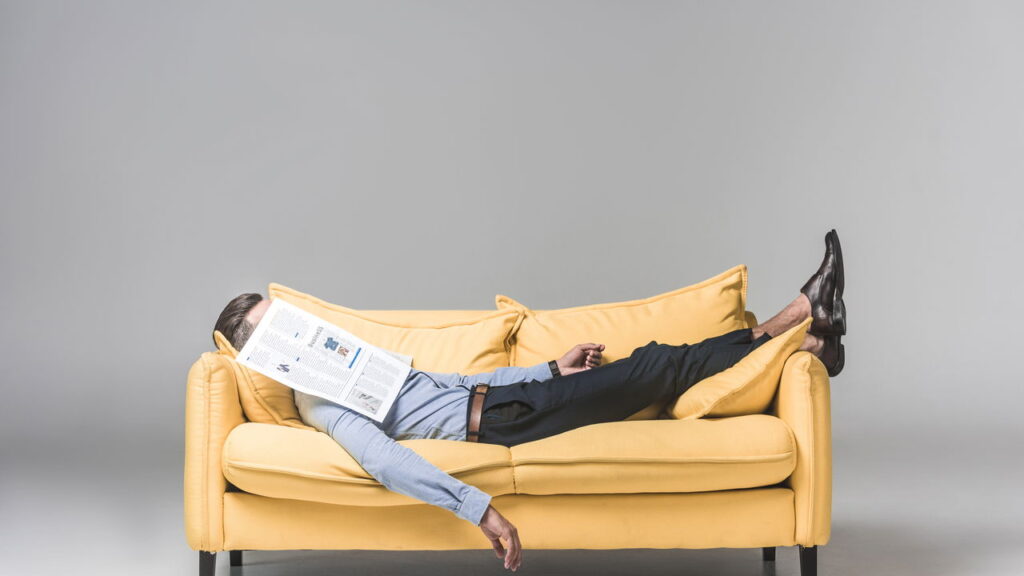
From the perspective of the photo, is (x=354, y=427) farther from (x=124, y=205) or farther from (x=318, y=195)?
(x=124, y=205)

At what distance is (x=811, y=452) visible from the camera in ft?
8.59

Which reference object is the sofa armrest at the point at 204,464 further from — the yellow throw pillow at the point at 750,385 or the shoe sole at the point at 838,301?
the shoe sole at the point at 838,301

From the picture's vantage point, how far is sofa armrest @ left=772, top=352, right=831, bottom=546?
2.61m

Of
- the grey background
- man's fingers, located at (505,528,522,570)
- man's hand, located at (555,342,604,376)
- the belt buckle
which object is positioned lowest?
man's fingers, located at (505,528,522,570)

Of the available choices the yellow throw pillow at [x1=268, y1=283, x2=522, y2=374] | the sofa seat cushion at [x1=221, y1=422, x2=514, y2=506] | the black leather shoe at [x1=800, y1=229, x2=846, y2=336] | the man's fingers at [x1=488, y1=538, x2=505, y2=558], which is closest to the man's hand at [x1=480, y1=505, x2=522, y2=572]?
the man's fingers at [x1=488, y1=538, x2=505, y2=558]

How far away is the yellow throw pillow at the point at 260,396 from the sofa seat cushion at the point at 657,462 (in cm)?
70

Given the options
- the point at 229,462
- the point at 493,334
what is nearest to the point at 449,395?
the point at 493,334

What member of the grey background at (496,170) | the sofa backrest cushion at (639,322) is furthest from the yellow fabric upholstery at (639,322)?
the grey background at (496,170)

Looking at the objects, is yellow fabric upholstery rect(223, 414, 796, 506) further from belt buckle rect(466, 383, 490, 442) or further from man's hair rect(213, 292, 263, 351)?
man's hair rect(213, 292, 263, 351)

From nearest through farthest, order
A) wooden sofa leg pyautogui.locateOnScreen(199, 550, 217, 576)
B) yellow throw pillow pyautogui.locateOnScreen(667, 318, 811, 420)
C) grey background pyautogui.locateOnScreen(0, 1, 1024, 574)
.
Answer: wooden sofa leg pyautogui.locateOnScreen(199, 550, 217, 576) < yellow throw pillow pyautogui.locateOnScreen(667, 318, 811, 420) < grey background pyautogui.locateOnScreen(0, 1, 1024, 574)

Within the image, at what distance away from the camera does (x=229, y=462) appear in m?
2.57

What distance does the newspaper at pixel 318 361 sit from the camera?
→ 8.58 ft

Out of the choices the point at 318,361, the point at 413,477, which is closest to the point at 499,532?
the point at 413,477

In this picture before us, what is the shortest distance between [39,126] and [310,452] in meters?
3.19
